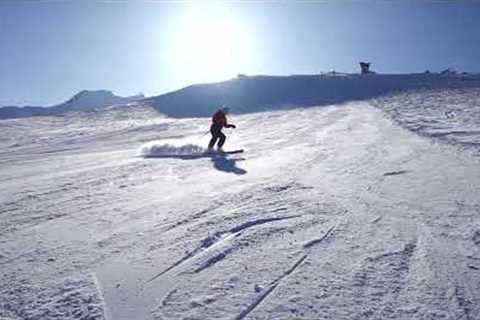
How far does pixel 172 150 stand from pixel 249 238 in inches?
420

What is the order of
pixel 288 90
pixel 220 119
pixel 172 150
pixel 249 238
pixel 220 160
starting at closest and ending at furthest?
1. pixel 249 238
2. pixel 220 160
3. pixel 172 150
4. pixel 220 119
5. pixel 288 90

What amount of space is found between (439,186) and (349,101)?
25.4 m

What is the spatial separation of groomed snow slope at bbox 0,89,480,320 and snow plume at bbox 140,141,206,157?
2.54 metres

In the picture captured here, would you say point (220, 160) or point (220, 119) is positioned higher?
point (220, 119)

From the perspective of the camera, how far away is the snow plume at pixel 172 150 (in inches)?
624

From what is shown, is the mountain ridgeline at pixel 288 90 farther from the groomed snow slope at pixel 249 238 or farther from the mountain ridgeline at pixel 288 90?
the groomed snow slope at pixel 249 238

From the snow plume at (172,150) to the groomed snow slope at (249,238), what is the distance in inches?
99.9

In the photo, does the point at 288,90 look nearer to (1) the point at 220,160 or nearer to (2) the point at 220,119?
(2) the point at 220,119

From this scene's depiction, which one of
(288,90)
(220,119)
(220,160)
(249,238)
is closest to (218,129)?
(220,119)

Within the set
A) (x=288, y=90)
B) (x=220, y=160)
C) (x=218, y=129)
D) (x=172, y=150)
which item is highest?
(x=288, y=90)

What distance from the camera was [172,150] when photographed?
16406mm

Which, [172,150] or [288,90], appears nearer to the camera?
[172,150]

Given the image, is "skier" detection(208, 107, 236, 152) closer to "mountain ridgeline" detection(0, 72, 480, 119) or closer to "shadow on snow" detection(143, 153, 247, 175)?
"shadow on snow" detection(143, 153, 247, 175)

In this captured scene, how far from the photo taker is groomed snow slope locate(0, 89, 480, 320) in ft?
14.8
